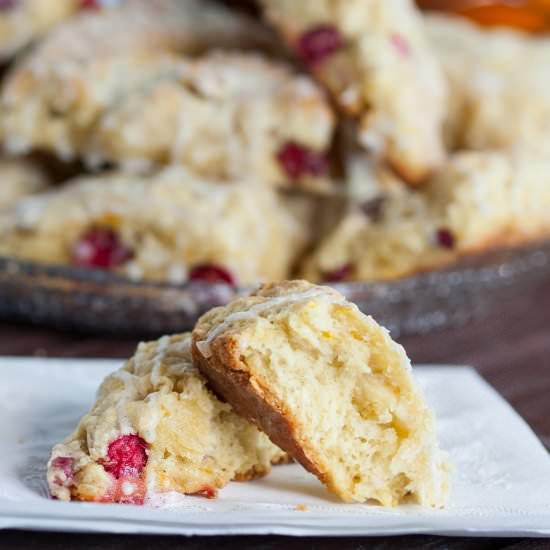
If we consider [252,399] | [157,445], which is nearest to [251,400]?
[252,399]

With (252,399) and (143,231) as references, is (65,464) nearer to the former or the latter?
(252,399)

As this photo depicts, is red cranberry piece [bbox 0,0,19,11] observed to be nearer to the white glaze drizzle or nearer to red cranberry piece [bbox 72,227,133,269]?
red cranberry piece [bbox 72,227,133,269]

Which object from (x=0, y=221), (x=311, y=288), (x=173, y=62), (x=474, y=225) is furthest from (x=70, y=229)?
(x=311, y=288)

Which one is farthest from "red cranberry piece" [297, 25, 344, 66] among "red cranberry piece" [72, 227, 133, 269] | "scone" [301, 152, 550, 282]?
"red cranberry piece" [72, 227, 133, 269]

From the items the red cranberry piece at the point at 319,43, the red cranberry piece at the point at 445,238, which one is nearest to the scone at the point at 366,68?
the red cranberry piece at the point at 319,43

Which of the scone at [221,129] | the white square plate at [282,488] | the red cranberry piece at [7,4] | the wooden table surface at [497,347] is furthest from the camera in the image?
the red cranberry piece at [7,4]

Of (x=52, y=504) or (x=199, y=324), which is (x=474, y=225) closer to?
(x=199, y=324)

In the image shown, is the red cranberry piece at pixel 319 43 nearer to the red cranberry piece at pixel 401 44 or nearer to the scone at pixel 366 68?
the scone at pixel 366 68
